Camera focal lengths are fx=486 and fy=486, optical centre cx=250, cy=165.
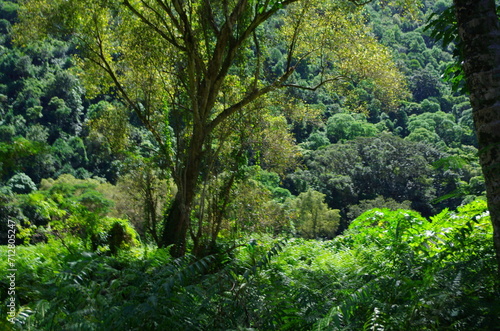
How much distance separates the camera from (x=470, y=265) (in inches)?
Answer: 99.7

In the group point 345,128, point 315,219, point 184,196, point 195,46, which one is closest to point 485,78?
point 184,196

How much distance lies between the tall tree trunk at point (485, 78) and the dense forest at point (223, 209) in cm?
30

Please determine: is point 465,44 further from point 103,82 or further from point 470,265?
point 103,82

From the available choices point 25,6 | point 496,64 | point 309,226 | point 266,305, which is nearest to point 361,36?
point 25,6

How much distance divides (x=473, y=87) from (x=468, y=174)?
147ft

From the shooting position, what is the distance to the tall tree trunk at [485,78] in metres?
2.33

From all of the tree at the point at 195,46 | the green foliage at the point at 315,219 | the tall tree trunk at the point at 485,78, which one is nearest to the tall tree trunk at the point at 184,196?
the tree at the point at 195,46

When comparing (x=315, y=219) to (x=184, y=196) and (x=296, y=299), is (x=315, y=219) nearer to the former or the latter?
(x=184, y=196)

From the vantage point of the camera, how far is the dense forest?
2369 mm

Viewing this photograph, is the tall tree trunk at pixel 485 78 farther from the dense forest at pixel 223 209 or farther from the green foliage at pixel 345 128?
the green foliage at pixel 345 128

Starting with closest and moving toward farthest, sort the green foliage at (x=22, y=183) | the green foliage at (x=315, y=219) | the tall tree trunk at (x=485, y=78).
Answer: the tall tree trunk at (x=485, y=78) → the green foliage at (x=315, y=219) → the green foliage at (x=22, y=183)

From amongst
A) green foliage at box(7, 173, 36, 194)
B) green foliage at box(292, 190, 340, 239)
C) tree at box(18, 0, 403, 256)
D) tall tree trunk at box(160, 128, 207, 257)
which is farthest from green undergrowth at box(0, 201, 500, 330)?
green foliage at box(7, 173, 36, 194)

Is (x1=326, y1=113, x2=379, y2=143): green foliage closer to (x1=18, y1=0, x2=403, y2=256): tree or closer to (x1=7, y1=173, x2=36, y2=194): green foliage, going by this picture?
(x1=7, y1=173, x2=36, y2=194): green foliage

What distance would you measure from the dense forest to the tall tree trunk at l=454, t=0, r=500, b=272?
0.30 metres
